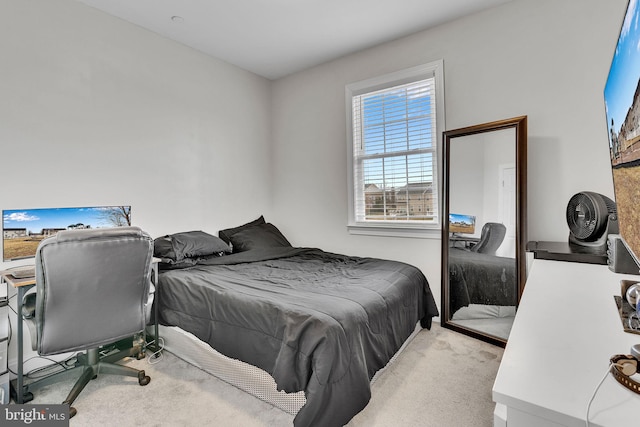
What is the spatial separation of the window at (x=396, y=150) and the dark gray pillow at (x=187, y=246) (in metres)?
1.46

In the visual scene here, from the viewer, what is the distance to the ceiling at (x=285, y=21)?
2.60 m

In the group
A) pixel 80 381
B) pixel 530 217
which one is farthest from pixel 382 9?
pixel 80 381

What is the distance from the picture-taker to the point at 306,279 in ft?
8.02

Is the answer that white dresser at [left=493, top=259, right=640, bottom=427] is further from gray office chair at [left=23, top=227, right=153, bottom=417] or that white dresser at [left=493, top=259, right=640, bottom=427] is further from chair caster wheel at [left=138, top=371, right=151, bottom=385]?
chair caster wheel at [left=138, top=371, right=151, bottom=385]

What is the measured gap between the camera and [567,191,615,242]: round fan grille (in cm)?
188

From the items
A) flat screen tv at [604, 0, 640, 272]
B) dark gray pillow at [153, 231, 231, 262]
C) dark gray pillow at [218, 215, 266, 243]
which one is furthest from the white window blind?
flat screen tv at [604, 0, 640, 272]

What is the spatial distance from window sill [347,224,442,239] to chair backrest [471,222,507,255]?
1.28ft

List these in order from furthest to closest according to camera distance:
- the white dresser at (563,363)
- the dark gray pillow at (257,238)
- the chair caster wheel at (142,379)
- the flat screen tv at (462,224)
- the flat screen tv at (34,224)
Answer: the dark gray pillow at (257,238) < the flat screen tv at (462,224) < the flat screen tv at (34,224) < the chair caster wheel at (142,379) < the white dresser at (563,363)

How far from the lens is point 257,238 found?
3.62m

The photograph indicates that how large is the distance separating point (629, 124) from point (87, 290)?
2301 mm

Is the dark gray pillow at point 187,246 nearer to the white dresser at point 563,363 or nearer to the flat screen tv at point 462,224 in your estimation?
the flat screen tv at point 462,224

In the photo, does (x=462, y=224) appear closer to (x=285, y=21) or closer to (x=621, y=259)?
(x=621, y=259)

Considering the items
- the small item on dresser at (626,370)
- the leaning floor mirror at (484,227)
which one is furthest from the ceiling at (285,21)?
the small item on dresser at (626,370)

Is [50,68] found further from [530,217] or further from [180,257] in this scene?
[530,217]
